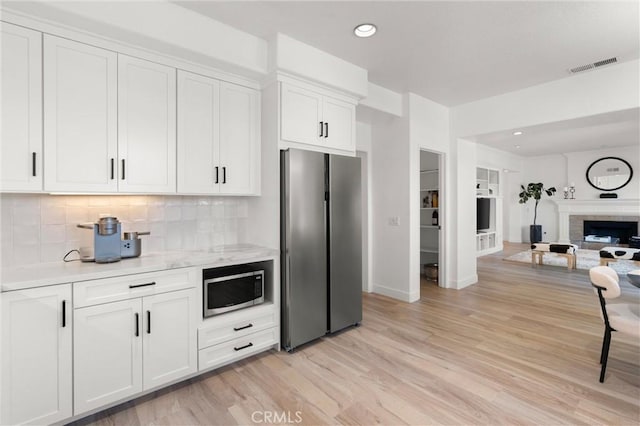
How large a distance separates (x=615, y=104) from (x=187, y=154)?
173 inches

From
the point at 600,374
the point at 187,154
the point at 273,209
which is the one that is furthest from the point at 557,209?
the point at 187,154

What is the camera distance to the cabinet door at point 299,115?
2824mm

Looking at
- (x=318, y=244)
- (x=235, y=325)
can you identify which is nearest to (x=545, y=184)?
(x=318, y=244)

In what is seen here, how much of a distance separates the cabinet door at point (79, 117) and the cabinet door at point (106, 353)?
2.79 feet

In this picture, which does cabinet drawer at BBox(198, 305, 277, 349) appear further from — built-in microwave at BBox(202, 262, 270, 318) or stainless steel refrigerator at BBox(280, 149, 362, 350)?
stainless steel refrigerator at BBox(280, 149, 362, 350)

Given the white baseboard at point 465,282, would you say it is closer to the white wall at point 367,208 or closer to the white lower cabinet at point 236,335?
the white wall at point 367,208

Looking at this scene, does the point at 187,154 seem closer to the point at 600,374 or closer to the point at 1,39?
the point at 1,39

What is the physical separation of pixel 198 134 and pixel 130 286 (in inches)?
50.9

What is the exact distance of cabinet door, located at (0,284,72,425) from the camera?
1673 mm

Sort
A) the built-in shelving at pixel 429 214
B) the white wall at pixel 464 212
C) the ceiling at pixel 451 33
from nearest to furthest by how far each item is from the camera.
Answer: the ceiling at pixel 451 33
the white wall at pixel 464 212
the built-in shelving at pixel 429 214

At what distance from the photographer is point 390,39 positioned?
2830 millimetres

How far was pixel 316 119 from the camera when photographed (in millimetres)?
3047

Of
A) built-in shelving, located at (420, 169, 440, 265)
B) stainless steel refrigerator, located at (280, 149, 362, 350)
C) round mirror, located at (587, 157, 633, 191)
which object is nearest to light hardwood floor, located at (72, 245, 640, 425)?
stainless steel refrigerator, located at (280, 149, 362, 350)

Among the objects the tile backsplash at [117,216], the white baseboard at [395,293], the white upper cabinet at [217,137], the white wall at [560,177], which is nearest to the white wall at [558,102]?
the white baseboard at [395,293]
